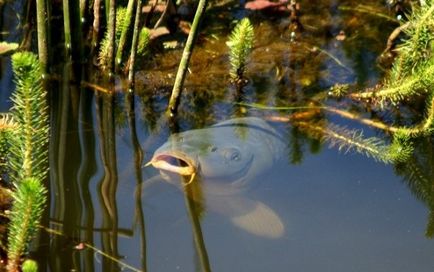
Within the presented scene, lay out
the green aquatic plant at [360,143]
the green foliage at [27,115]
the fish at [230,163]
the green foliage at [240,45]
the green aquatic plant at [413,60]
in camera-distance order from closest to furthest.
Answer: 1. the green foliage at [27,115]
2. the fish at [230,163]
3. the green aquatic plant at [360,143]
4. the green aquatic plant at [413,60]
5. the green foliage at [240,45]

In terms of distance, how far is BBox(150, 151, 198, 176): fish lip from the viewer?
3.57 metres

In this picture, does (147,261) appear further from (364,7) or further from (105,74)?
(364,7)

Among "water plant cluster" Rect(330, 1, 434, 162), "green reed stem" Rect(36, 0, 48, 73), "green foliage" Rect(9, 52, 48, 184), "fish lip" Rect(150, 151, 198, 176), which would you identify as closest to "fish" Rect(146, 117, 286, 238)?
"fish lip" Rect(150, 151, 198, 176)

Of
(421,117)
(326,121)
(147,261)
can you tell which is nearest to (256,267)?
(147,261)

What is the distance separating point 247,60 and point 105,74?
0.87 meters

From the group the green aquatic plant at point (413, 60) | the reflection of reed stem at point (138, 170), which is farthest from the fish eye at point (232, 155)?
the green aquatic plant at point (413, 60)

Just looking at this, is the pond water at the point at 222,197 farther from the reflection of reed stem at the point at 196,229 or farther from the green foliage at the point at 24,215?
the green foliage at the point at 24,215

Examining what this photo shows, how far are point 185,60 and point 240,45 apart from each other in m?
0.35

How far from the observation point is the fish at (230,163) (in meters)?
3.36

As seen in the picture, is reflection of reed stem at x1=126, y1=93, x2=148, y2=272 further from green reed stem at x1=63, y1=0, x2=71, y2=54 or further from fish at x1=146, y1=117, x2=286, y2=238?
green reed stem at x1=63, y1=0, x2=71, y2=54

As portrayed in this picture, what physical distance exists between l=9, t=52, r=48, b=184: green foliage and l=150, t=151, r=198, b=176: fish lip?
34.6 inches

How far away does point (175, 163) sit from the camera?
3652 millimetres

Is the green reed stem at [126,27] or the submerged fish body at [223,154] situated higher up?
the green reed stem at [126,27]

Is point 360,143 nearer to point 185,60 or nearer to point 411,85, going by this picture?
point 411,85
